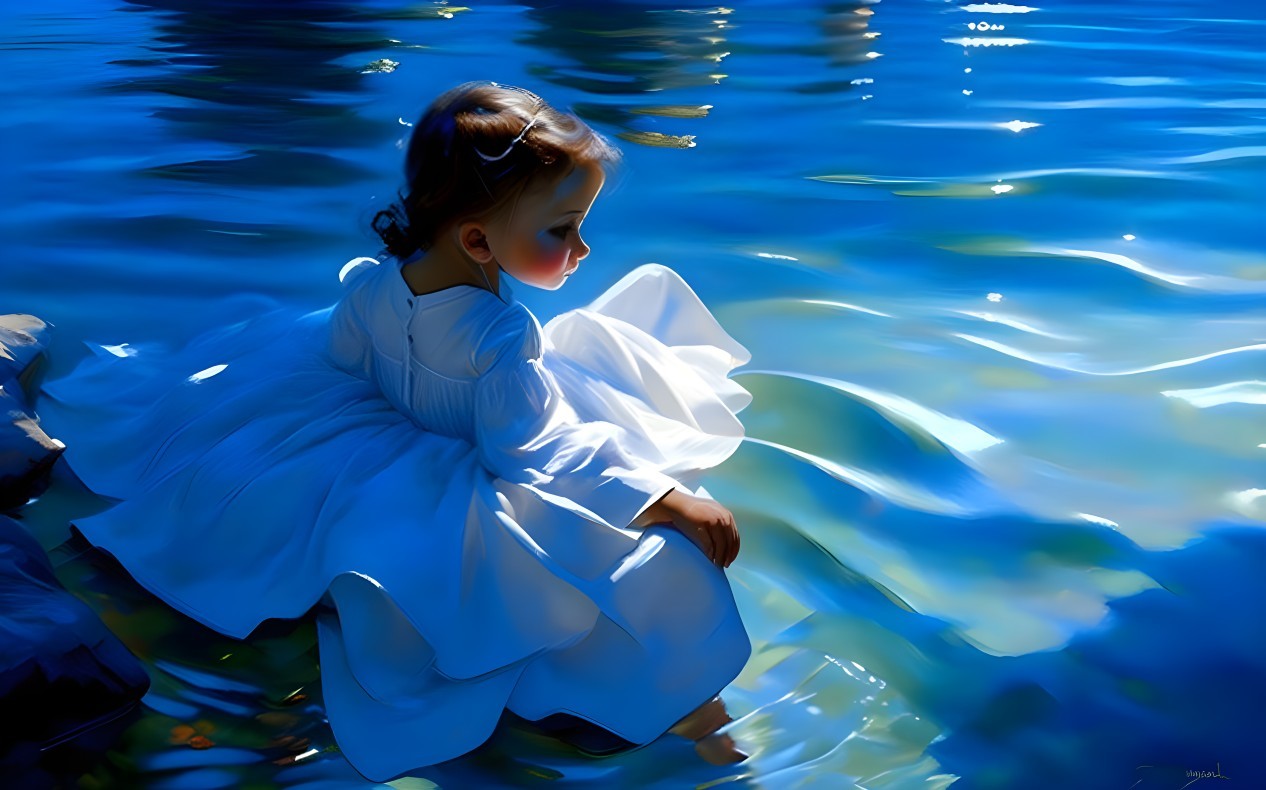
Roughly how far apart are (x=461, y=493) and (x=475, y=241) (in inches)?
12.1

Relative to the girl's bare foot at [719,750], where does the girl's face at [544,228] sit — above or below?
above

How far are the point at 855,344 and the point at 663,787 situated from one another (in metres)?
1.29

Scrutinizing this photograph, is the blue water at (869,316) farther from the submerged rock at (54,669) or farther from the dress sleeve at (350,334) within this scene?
the dress sleeve at (350,334)

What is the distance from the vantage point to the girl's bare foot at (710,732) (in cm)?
132

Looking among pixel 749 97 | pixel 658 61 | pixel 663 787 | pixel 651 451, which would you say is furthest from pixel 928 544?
pixel 658 61

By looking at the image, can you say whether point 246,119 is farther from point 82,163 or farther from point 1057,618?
point 1057,618

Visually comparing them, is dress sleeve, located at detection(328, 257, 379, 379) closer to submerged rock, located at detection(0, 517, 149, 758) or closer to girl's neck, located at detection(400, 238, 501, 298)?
girl's neck, located at detection(400, 238, 501, 298)

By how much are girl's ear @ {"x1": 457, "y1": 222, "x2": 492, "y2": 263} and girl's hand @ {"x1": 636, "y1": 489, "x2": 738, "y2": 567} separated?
14.8 inches

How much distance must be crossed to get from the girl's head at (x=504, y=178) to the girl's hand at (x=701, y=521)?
13.0 inches

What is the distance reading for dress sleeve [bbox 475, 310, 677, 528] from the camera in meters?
1.45

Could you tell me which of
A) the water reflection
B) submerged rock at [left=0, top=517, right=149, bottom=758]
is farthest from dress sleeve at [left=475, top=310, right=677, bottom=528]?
the water reflection

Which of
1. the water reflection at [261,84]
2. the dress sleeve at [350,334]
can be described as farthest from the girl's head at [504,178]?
the water reflection at [261,84]

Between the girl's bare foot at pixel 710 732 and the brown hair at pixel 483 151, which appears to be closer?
the girl's bare foot at pixel 710 732

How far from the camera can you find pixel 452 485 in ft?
4.88
